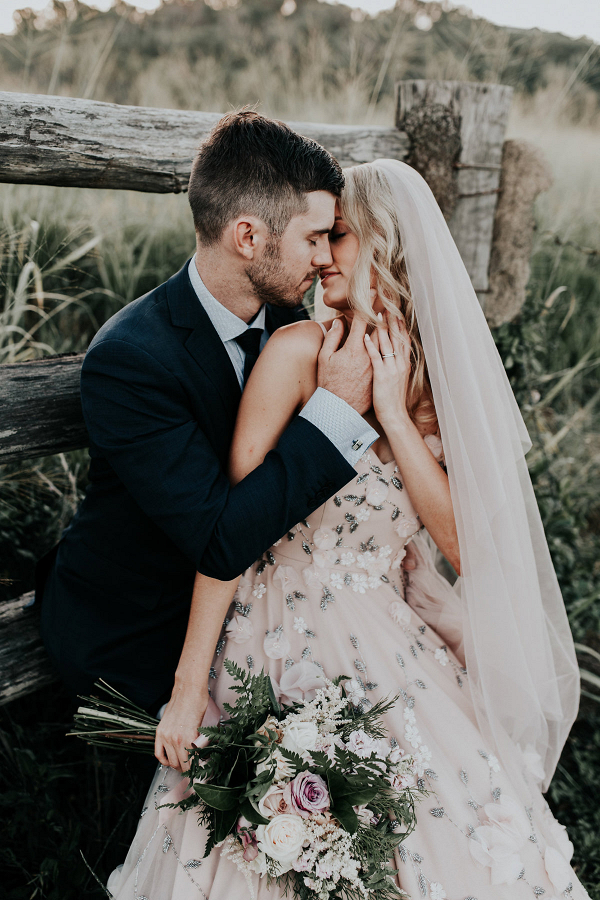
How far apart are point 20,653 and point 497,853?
177 cm

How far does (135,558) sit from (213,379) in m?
0.67

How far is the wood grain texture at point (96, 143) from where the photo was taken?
1855 mm

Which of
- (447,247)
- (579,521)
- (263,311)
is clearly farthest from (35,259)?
(579,521)

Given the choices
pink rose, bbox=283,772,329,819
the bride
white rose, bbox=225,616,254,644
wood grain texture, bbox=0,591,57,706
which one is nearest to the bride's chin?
the bride

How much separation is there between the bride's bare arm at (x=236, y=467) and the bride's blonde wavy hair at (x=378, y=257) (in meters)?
0.29

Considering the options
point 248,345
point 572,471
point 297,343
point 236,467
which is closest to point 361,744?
point 236,467

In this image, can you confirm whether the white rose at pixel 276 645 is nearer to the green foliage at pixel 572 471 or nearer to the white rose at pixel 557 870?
the white rose at pixel 557 870

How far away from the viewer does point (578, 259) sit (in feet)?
17.7

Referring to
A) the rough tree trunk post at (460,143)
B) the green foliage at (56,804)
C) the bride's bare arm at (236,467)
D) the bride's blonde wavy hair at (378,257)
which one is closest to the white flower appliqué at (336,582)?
the bride's bare arm at (236,467)

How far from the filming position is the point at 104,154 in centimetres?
206

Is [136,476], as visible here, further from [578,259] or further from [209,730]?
[578,259]

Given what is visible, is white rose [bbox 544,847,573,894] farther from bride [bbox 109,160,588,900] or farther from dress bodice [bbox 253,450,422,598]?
dress bodice [bbox 253,450,422,598]

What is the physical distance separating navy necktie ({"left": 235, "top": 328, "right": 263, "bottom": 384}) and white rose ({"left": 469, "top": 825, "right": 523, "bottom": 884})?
5.17 ft

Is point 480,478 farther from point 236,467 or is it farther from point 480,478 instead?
point 236,467
